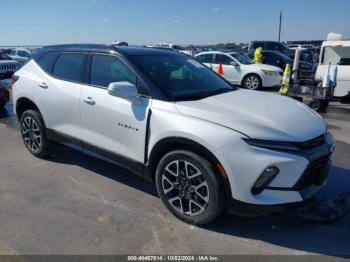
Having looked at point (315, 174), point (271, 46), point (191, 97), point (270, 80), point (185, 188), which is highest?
point (271, 46)

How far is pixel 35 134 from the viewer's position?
17.1 feet

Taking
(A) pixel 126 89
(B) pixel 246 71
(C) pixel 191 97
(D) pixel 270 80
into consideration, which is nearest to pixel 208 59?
(B) pixel 246 71

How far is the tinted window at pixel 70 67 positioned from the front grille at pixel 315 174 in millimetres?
2962

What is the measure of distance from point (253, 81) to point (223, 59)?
1684 mm

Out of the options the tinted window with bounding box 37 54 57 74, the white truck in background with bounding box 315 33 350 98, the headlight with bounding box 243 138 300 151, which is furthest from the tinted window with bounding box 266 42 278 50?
the headlight with bounding box 243 138 300 151

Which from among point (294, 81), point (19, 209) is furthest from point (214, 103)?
point (294, 81)

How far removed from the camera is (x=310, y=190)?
316cm

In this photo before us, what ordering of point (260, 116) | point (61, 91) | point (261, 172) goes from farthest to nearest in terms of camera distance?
1. point (61, 91)
2. point (260, 116)
3. point (261, 172)

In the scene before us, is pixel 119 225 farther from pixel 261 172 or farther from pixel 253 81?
pixel 253 81

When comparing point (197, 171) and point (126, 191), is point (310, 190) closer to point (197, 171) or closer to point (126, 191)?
point (197, 171)

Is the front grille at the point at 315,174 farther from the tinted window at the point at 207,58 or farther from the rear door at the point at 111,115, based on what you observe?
the tinted window at the point at 207,58

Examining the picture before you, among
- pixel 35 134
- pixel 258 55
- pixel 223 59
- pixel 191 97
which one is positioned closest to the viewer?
pixel 191 97

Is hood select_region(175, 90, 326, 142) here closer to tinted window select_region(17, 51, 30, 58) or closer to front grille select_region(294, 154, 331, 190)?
front grille select_region(294, 154, 331, 190)

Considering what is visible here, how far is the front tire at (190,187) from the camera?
3.13 metres
